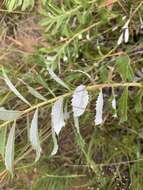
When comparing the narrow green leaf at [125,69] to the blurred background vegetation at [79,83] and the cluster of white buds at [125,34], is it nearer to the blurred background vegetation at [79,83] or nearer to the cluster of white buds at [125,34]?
the blurred background vegetation at [79,83]

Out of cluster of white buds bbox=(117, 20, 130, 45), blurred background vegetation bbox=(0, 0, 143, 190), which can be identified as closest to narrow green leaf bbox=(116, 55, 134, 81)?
blurred background vegetation bbox=(0, 0, 143, 190)

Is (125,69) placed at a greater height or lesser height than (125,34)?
lesser

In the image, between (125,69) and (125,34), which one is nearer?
(125,69)

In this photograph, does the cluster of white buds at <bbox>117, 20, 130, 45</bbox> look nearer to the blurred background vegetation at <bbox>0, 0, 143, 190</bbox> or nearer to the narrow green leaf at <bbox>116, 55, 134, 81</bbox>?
the blurred background vegetation at <bbox>0, 0, 143, 190</bbox>

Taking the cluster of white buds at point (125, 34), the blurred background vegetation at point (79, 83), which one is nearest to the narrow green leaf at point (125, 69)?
the blurred background vegetation at point (79, 83)

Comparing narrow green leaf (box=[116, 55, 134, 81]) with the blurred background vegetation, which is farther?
the blurred background vegetation

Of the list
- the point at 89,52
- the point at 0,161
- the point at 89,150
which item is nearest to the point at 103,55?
the point at 89,52

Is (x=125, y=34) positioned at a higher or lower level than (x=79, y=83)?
higher

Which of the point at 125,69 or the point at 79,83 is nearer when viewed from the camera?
the point at 125,69
